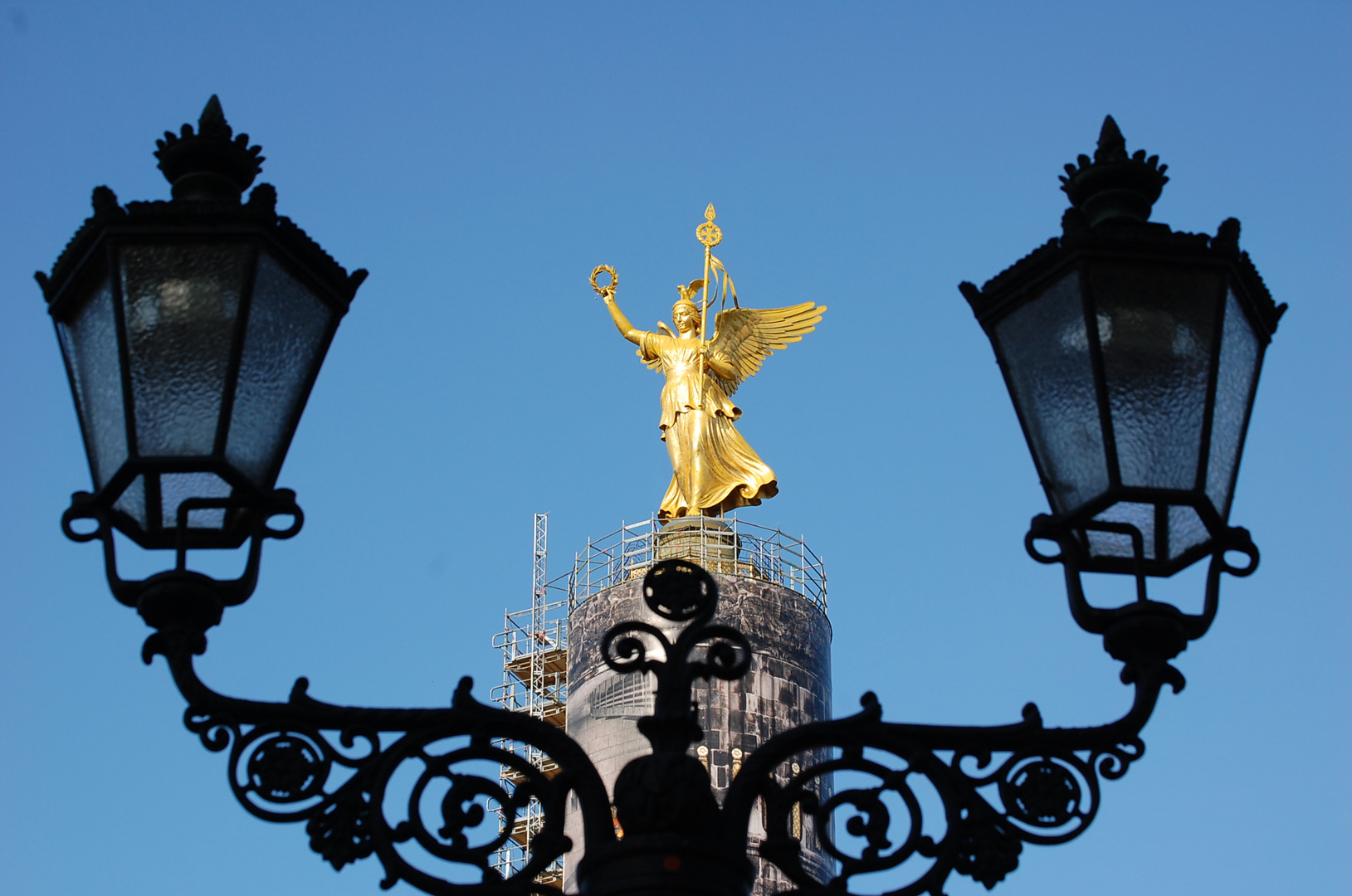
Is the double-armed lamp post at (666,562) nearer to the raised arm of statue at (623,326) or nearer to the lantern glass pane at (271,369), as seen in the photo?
the lantern glass pane at (271,369)

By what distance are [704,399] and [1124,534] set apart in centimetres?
2409

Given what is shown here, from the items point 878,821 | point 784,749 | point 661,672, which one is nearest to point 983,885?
point 878,821

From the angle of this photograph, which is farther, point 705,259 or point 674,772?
point 705,259

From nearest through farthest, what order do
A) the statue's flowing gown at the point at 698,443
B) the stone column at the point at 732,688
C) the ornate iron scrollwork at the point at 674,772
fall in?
the ornate iron scrollwork at the point at 674,772 → the stone column at the point at 732,688 → the statue's flowing gown at the point at 698,443

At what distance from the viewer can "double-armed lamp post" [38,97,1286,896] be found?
369 cm

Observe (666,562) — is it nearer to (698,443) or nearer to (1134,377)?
(1134,377)

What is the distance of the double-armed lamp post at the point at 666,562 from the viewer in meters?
3.69

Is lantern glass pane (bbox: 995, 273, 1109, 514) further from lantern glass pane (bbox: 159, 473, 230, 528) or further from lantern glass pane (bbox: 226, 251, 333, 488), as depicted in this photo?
lantern glass pane (bbox: 159, 473, 230, 528)

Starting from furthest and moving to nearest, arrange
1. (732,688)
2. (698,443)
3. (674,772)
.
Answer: (698,443), (732,688), (674,772)

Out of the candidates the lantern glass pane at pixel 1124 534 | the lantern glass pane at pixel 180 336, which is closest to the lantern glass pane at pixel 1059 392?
the lantern glass pane at pixel 1124 534

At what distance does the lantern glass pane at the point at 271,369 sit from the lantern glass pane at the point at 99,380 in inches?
9.3

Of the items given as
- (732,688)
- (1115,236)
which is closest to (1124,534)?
(1115,236)

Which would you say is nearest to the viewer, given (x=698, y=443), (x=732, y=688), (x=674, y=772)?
(x=674, y=772)

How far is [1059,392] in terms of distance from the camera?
3977 mm
